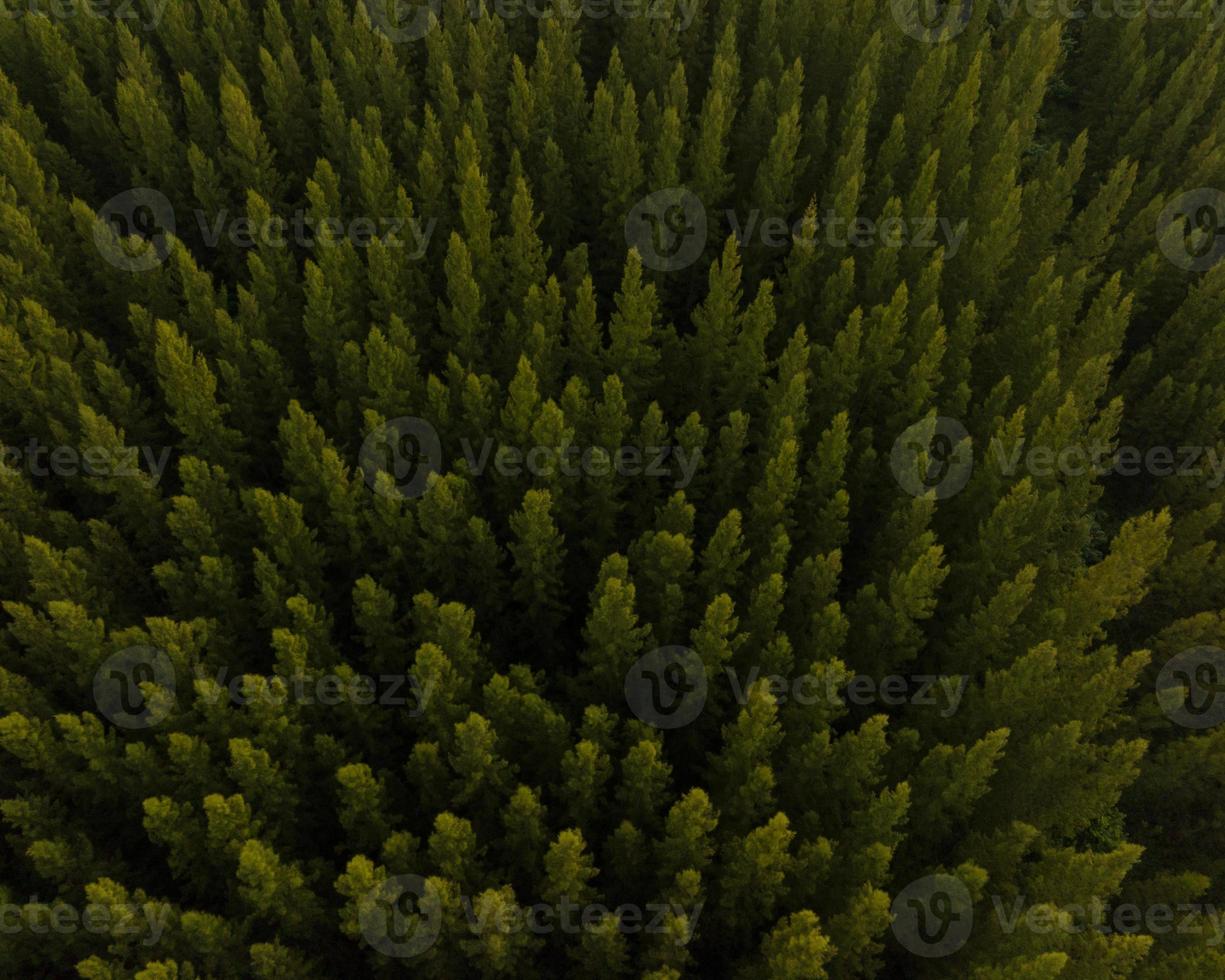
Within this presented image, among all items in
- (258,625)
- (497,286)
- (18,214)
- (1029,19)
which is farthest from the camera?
(1029,19)

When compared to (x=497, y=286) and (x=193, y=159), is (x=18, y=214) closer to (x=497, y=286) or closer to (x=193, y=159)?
(x=193, y=159)

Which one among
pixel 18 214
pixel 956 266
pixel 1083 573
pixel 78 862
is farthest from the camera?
pixel 956 266

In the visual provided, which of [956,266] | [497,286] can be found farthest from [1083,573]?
[497,286]

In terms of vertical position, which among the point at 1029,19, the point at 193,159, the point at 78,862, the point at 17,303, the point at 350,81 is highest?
the point at 1029,19

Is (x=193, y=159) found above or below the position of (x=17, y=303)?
above

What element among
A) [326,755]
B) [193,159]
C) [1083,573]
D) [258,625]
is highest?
[193,159]

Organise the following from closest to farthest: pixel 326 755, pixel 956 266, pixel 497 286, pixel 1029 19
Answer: pixel 326 755
pixel 497 286
pixel 956 266
pixel 1029 19

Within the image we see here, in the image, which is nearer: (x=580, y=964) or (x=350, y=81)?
(x=580, y=964)

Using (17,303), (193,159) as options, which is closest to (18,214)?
(17,303)

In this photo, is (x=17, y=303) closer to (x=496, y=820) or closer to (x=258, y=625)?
(x=258, y=625)
